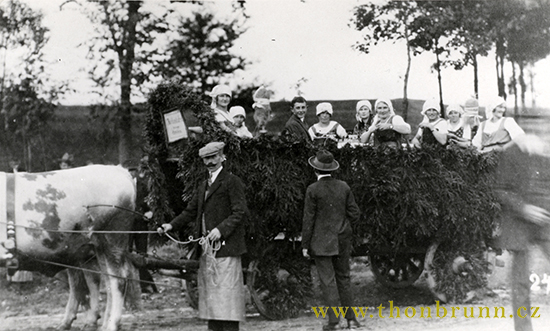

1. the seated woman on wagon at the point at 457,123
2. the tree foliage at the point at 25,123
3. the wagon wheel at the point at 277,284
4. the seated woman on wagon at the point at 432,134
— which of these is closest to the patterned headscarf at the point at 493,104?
the seated woman on wagon at the point at 457,123

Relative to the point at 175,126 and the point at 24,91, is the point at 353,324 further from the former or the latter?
the point at 24,91

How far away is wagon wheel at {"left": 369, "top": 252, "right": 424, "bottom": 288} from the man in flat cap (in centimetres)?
298

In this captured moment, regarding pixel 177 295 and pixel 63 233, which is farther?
pixel 177 295

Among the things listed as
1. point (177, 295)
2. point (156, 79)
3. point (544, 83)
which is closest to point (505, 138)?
point (544, 83)

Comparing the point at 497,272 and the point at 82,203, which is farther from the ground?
the point at 82,203

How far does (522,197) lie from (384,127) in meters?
2.13

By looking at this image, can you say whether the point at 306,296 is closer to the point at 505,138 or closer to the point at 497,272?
the point at 505,138

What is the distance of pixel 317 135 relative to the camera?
24.5 feet

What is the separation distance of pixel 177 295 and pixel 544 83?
21.2ft

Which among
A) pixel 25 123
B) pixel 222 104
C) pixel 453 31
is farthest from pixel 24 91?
pixel 453 31

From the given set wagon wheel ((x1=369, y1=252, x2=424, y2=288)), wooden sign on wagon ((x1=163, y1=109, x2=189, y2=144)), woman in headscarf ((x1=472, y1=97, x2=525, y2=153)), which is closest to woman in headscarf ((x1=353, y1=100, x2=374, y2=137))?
woman in headscarf ((x1=472, y1=97, x2=525, y2=153))

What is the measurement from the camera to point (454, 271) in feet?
24.2

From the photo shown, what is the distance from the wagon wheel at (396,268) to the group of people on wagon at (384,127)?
5.50ft

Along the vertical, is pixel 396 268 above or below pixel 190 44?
below
